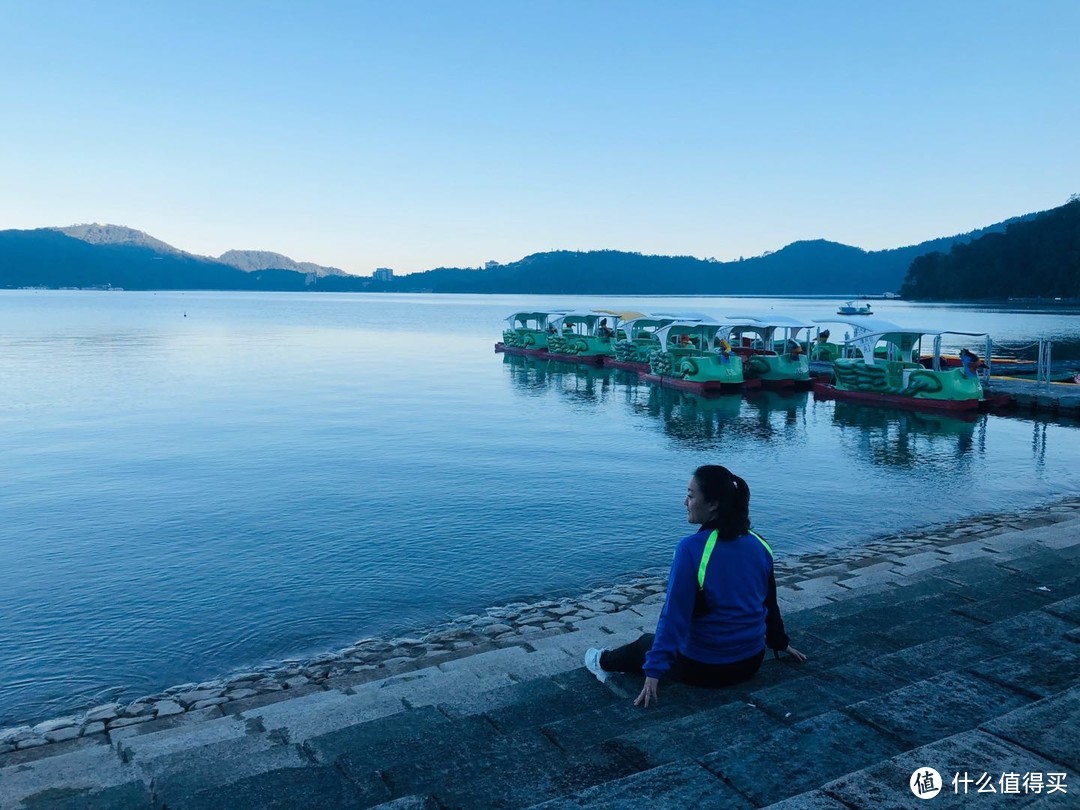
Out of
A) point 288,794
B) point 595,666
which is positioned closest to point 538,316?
point 595,666

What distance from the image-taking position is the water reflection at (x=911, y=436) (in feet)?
67.1

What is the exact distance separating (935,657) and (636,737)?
239 cm

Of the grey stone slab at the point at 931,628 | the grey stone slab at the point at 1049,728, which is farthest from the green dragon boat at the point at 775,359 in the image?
the grey stone slab at the point at 1049,728

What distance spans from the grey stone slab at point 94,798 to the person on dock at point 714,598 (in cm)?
277

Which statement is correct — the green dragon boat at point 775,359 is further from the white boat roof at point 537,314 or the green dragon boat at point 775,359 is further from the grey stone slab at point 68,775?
the grey stone slab at point 68,775

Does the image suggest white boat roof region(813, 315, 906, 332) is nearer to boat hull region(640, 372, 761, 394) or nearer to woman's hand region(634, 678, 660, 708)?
boat hull region(640, 372, 761, 394)

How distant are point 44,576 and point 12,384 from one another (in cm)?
2723

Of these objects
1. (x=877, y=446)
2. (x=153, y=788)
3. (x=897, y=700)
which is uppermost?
(x=897, y=700)

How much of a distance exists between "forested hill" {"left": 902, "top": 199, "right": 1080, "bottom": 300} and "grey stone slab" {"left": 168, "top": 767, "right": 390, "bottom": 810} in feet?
472

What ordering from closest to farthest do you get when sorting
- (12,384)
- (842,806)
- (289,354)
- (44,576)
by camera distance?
(842,806) < (44,576) < (12,384) < (289,354)

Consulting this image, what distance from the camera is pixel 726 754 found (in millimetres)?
4047

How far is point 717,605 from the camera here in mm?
4613

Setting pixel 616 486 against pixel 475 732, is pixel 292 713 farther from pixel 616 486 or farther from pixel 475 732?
pixel 616 486

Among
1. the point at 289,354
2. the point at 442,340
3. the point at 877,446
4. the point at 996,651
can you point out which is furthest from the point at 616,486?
the point at 442,340
